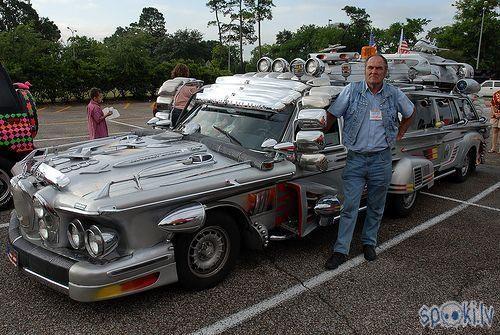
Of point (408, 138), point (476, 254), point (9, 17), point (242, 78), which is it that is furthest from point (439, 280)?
point (9, 17)

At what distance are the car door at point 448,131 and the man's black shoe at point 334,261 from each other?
335 cm

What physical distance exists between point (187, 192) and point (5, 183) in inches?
142

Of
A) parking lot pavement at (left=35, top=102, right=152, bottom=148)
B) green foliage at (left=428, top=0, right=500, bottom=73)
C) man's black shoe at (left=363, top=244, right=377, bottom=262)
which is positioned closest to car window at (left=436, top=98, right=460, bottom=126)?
man's black shoe at (left=363, top=244, right=377, bottom=262)

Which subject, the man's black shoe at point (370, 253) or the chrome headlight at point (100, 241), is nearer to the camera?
the chrome headlight at point (100, 241)

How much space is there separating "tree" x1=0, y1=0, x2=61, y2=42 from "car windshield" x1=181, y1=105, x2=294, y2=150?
65.2 meters

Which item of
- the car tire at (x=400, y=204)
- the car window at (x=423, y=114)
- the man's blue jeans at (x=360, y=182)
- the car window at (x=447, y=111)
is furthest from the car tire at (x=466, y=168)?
the man's blue jeans at (x=360, y=182)

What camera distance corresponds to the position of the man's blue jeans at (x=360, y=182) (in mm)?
4059

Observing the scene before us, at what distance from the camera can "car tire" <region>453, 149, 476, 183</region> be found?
7602 millimetres

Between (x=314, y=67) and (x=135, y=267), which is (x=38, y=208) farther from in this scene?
(x=314, y=67)

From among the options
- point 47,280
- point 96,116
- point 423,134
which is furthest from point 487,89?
point 47,280

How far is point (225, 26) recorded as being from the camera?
50031mm

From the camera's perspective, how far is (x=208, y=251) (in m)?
3.60

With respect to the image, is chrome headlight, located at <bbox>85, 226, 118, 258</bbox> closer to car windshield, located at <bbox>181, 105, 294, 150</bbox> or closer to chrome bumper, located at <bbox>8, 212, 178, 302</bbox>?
chrome bumper, located at <bbox>8, 212, 178, 302</bbox>

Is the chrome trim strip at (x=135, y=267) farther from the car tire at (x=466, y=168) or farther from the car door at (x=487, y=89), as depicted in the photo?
the car door at (x=487, y=89)
